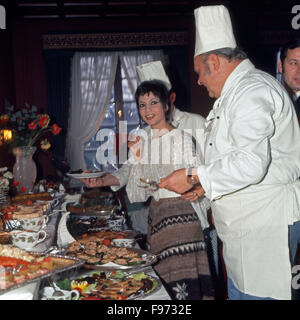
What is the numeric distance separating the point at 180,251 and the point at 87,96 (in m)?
4.48

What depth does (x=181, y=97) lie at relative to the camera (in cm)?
586

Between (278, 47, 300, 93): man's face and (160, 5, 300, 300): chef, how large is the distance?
2.20 ft

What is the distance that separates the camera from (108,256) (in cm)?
133

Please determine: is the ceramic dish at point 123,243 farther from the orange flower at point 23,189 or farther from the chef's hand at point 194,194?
the orange flower at point 23,189

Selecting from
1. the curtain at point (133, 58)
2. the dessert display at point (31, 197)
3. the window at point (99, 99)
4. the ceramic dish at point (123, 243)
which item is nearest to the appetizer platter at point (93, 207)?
the dessert display at point (31, 197)

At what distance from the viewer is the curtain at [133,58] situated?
5781mm

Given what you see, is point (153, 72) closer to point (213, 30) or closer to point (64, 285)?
point (213, 30)

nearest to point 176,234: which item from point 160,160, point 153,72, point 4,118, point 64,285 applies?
point 160,160

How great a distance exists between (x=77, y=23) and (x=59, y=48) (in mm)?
431

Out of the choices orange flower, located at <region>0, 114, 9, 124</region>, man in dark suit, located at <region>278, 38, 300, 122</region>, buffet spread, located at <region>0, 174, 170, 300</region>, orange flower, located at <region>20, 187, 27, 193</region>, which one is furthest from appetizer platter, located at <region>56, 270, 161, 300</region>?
orange flower, located at <region>0, 114, 9, 124</region>

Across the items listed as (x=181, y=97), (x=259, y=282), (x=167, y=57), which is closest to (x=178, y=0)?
(x=167, y=57)

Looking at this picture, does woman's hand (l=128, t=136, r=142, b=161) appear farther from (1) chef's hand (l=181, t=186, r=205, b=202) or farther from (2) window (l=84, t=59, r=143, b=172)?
(2) window (l=84, t=59, r=143, b=172)

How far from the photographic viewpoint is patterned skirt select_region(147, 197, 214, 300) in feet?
Answer: 5.35
